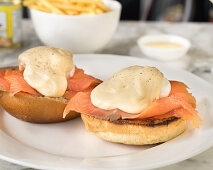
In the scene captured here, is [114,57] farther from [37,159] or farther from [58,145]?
[37,159]

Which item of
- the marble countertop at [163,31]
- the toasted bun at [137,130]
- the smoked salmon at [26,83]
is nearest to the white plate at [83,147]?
the toasted bun at [137,130]

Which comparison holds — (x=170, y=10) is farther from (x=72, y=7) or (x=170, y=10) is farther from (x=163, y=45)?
(x=72, y=7)

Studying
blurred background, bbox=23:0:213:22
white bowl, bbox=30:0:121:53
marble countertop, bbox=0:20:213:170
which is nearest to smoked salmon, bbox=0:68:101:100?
marble countertop, bbox=0:20:213:170

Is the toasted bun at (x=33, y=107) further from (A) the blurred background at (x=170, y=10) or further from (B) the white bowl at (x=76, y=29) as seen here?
(A) the blurred background at (x=170, y=10)

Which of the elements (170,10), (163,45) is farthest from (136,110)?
(170,10)

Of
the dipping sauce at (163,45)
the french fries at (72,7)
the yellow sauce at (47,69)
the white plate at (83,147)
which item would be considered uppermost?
the french fries at (72,7)

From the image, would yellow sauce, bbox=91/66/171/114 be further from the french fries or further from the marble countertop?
the french fries
